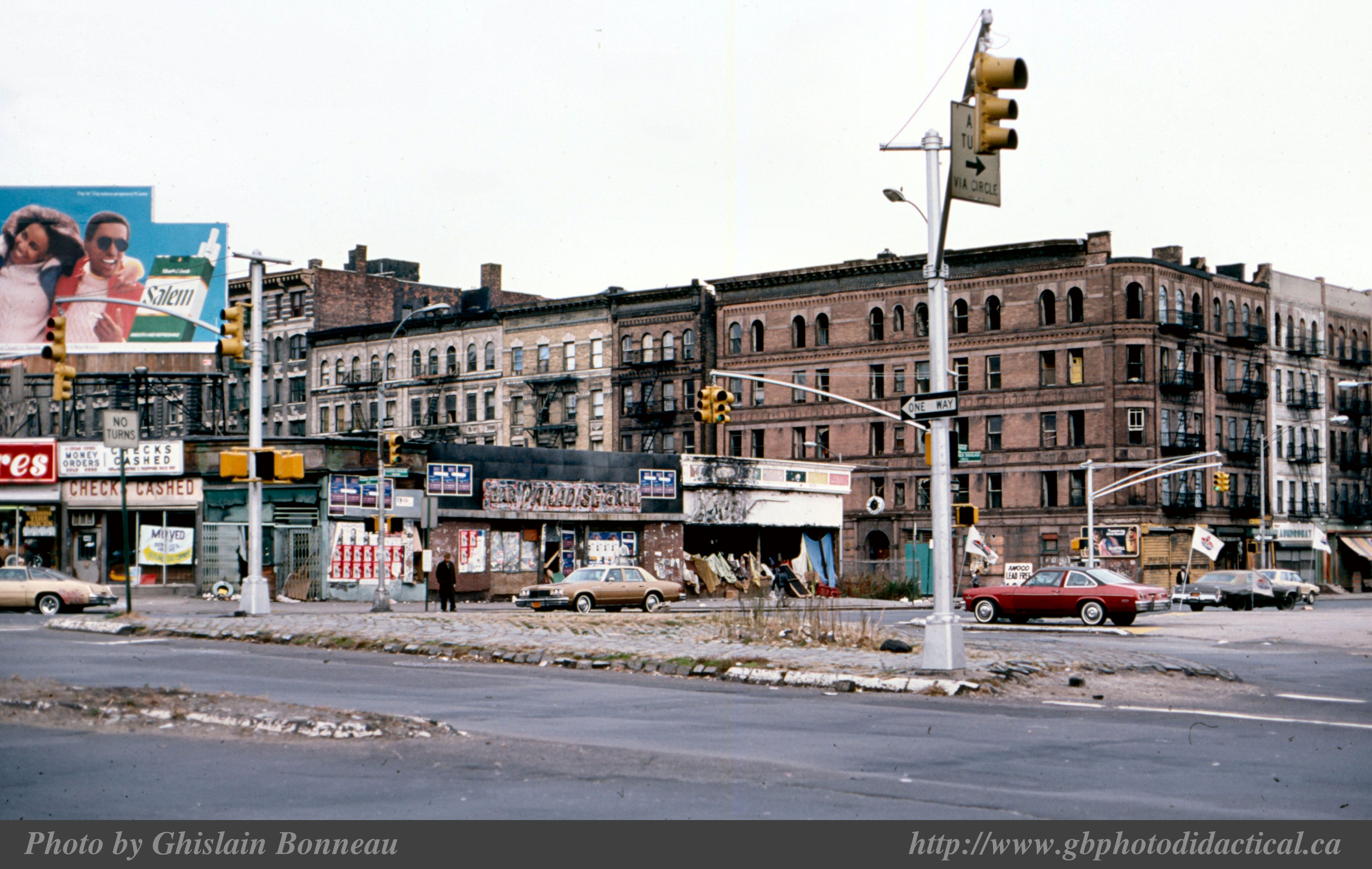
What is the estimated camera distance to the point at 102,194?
55.5m

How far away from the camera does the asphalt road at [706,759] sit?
909 centimetres

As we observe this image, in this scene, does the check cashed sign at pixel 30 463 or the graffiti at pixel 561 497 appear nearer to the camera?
→ the check cashed sign at pixel 30 463

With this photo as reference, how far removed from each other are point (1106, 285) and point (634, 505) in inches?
1197

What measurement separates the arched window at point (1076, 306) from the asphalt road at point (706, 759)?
57.7 meters

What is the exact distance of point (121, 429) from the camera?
96.4ft

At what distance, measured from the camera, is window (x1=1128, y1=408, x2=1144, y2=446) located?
240 ft

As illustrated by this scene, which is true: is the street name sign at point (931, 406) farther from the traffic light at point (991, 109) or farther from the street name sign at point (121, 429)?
the street name sign at point (121, 429)

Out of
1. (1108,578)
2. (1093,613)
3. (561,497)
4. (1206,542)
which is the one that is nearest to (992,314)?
(1206,542)

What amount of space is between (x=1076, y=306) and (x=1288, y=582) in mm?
24669

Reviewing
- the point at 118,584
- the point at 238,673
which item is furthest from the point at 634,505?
the point at 238,673

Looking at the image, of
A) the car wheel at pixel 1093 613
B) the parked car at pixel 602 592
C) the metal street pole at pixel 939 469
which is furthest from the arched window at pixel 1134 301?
the metal street pole at pixel 939 469

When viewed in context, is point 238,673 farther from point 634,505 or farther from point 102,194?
point 102,194

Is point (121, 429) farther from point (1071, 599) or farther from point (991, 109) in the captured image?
point (1071, 599)
